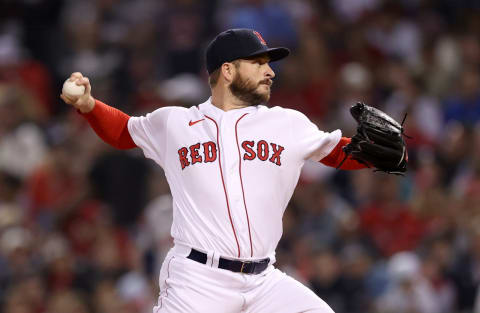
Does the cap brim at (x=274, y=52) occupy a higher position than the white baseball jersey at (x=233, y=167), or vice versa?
the cap brim at (x=274, y=52)

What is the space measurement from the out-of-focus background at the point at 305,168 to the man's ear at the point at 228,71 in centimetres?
333

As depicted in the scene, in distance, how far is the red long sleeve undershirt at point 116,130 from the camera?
15.4 feet

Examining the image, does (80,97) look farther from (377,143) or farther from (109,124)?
(377,143)

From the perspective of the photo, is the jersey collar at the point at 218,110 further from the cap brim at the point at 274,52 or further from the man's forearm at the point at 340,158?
the man's forearm at the point at 340,158

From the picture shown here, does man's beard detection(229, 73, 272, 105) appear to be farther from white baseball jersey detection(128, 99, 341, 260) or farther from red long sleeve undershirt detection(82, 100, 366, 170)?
red long sleeve undershirt detection(82, 100, 366, 170)

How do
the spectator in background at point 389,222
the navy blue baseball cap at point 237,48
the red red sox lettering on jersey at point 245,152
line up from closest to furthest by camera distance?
the red red sox lettering on jersey at point 245,152
the navy blue baseball cap at point 237,48
the spectator in background at point 389,222

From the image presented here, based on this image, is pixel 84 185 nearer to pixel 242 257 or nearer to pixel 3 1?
pixel 3 1

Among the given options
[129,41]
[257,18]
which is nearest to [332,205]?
[257,18]

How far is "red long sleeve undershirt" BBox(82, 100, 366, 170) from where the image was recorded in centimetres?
471

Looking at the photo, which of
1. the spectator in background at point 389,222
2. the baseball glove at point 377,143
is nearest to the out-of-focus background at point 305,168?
the spectator in background at point 389,222

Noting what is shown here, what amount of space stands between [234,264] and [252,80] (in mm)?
887

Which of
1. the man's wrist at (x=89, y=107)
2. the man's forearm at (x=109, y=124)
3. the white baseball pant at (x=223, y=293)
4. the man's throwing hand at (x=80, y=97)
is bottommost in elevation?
the white baseball pant at (x=223, y=293)

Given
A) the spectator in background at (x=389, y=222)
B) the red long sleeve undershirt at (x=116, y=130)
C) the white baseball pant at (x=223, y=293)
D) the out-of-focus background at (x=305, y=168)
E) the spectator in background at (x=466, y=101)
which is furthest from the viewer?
the spectator in background at (x=466, y=101)

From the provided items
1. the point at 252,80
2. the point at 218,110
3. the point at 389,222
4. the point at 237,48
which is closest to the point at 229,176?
the point at 218,110
